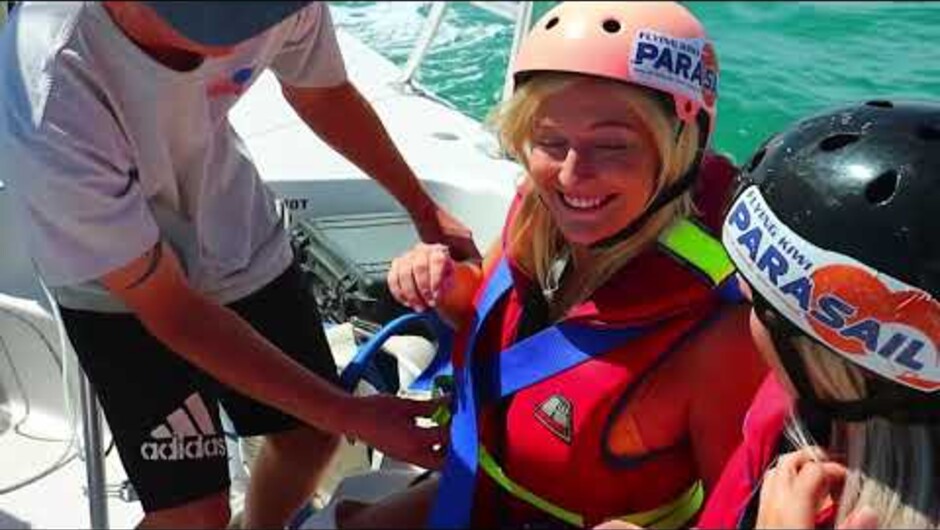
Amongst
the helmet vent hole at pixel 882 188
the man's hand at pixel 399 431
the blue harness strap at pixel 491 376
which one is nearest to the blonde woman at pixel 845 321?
the helmet vent hole at pixel 882 188

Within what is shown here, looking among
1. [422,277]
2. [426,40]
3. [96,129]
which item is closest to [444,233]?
[422,277]

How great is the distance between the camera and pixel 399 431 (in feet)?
6.03

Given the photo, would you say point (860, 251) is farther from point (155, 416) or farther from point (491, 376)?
point (155, 416)

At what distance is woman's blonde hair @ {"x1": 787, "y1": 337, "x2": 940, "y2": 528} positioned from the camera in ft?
4.90

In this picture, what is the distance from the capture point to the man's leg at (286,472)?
240 centimetres

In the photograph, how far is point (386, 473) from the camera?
2.10 m

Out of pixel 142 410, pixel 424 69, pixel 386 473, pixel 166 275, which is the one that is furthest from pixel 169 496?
pixel 424 69

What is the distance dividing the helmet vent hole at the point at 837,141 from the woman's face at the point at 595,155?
24 cm

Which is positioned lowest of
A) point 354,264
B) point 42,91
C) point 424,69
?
point 424,69

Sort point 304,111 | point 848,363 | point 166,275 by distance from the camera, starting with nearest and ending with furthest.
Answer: point 848,363
point 166,275
point 304,111

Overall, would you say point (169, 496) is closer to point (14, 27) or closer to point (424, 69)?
point (14, 27)

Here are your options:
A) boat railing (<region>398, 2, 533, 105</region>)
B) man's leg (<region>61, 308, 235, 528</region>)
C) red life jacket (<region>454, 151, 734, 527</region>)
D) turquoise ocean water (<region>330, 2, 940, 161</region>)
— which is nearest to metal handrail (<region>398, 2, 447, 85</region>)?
boat railing (<region>398, 2, 533, 105</region>)

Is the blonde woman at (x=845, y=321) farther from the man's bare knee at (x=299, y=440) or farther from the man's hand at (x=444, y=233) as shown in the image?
the man's bare knee at (x=299, y=440)

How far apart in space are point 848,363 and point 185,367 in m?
1.19
